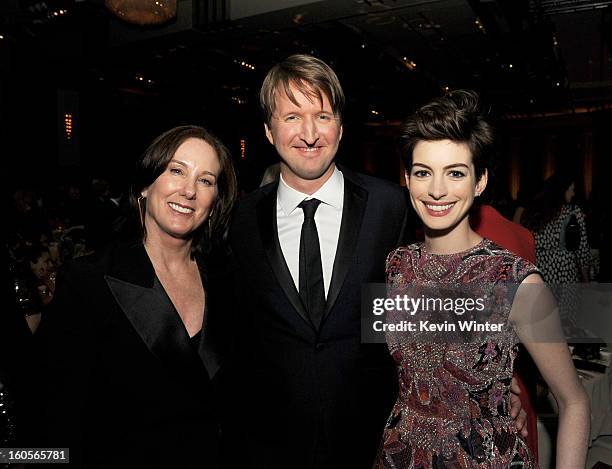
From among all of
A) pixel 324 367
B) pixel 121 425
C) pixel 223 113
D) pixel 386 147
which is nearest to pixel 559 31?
pixel 223 113

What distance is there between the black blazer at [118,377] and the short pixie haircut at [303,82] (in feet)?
2.67

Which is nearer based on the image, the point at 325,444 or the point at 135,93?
the point at 325,444

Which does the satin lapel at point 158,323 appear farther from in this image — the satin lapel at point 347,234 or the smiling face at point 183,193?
the satin lapel at point 347,234

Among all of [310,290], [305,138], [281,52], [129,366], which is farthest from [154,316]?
[281,52]

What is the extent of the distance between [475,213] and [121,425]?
4.38 feet

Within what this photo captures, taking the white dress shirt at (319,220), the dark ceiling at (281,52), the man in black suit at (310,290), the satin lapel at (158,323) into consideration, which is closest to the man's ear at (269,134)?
the man in black suit at (310,290)

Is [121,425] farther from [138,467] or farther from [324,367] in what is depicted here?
[324,367]

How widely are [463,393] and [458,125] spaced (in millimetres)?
694

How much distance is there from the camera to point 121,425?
152 centimetres

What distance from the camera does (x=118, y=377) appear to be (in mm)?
1500

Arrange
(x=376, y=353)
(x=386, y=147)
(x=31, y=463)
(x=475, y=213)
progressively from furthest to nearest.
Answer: (x=386, y=147), (x=475, y=213), (x=376, y=353), (x=31, y=463)

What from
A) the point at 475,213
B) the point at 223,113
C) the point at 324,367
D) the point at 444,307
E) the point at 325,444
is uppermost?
the point at 223,113

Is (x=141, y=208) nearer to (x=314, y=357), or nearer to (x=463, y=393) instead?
(x=314, y=357)

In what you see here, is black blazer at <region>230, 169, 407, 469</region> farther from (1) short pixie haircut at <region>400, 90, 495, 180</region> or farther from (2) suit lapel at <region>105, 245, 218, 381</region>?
(1) short pixie haircut at <region>400, 90, 495, 180</region>
